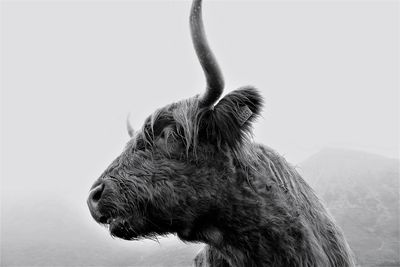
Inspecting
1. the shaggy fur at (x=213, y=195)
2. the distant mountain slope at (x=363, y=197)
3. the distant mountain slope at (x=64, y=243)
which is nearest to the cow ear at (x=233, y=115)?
the shaggy fur at (x=213, y=195)

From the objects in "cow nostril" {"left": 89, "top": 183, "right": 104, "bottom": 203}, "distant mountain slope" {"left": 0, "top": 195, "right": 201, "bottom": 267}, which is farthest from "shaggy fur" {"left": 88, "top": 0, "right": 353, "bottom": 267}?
"distant mountain slope" {"left": 0, "top": 195, "right": 201, "bottom": 267}

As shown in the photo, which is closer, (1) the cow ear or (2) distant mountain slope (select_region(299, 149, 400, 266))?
(1) the cow ear

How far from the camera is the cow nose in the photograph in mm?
3889

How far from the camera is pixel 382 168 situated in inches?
1686

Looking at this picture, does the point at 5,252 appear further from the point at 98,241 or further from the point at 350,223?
the point at 350,223

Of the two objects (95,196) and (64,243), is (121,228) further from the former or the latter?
(64,243)

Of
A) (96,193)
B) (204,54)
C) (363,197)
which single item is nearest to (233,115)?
(204,54)

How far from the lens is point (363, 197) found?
36125 mm

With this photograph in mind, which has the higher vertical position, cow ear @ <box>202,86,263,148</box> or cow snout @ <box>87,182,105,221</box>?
cow ear @ <box>202,86,263,148</box>

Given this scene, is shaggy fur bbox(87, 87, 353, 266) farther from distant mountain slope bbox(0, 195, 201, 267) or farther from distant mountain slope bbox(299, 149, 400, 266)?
distant mountain slope bbox(299, 149, 400, 266)

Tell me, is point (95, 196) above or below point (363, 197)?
above

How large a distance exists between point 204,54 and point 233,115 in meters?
0.76

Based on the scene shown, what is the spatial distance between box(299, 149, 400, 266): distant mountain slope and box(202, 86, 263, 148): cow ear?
65.0 ft

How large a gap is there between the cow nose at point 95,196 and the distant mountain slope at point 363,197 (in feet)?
66.7
